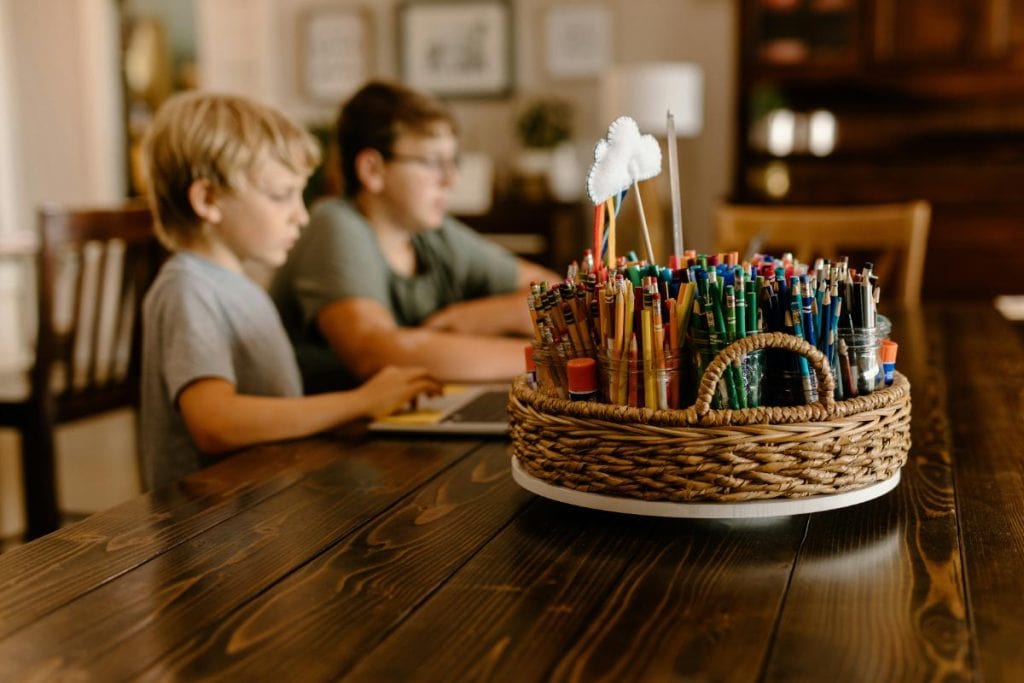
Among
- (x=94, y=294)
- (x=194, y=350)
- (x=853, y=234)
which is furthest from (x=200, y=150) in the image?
(x=853, y=234)

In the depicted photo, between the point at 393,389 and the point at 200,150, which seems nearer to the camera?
the point at 393,389

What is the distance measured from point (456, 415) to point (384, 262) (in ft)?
2.32

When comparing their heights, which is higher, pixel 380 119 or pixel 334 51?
pixel 334 51

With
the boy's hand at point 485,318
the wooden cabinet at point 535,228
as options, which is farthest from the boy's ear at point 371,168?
the wooden cabinet at point 535,228

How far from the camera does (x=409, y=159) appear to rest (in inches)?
80.7

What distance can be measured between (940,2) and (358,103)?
311cm

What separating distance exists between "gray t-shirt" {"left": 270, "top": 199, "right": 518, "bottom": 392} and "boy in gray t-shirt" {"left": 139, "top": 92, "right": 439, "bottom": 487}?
0.25m

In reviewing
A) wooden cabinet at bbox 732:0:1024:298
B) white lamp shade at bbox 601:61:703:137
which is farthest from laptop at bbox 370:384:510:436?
wooden cabinet at bbox 732:0:1024:298

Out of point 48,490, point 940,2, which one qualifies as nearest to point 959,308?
point 48,490

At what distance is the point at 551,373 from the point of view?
1043 millimetres

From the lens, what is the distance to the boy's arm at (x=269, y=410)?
1317mm

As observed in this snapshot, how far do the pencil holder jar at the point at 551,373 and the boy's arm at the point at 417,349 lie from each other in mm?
639

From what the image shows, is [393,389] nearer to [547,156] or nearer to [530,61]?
[547,156]

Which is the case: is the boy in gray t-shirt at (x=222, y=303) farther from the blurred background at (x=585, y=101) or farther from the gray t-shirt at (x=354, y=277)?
the blurred background at (x=585, y=101)
